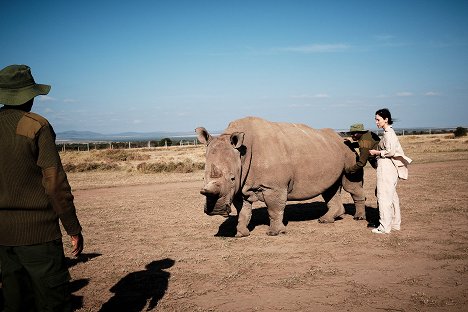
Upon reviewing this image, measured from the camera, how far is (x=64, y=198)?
9.65 ft

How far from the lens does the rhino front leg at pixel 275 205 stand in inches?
298

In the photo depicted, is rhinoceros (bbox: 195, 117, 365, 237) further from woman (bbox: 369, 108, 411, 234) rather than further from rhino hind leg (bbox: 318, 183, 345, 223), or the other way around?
woman (bbox: 369, 108, 411, 234)

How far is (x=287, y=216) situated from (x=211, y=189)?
14.8 feet

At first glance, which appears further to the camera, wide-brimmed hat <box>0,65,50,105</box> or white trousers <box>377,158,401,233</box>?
white trousers <box>377,158,401,233</box>

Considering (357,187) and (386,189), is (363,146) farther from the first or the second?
(357,187)

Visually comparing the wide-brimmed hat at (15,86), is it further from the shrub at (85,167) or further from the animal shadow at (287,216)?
the shrub at (85,167)

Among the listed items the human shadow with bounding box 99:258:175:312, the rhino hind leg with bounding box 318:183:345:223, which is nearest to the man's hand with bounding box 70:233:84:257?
the human shadow with bounding box 99:258:175:312

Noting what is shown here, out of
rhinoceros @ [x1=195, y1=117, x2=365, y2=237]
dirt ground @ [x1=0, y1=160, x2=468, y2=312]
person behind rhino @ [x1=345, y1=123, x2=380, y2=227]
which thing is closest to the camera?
dirt ground @ [x1=0, y1=160, x2=468, y2=312]

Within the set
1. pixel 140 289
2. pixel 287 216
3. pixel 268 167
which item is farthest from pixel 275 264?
pixel 287 216

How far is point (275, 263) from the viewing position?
20.0ft

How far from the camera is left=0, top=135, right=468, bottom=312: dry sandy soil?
4.68 metres

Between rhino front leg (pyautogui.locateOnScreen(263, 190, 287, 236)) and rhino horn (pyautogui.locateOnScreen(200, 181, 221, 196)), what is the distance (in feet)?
4.94

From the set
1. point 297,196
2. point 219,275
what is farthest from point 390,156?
point 219,275

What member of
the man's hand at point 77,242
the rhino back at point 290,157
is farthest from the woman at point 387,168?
the man's hand at point 77,242
